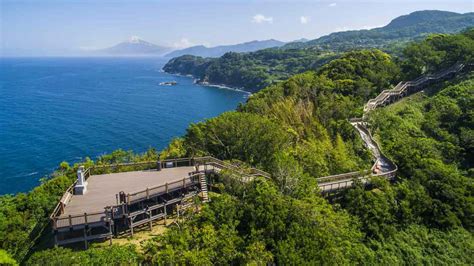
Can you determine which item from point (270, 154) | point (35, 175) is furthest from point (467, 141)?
point (35, 175)

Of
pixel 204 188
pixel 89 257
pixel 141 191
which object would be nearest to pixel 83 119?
pixel 204 188

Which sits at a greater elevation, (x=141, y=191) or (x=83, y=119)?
(x=141, y=191)

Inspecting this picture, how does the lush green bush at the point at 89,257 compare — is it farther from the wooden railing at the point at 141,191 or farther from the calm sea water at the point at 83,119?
the calm sea water at the point at 83,119

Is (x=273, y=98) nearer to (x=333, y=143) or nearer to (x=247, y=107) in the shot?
(x=247, y=107)

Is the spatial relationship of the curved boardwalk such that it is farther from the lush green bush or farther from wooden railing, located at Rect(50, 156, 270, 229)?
the lush green bush

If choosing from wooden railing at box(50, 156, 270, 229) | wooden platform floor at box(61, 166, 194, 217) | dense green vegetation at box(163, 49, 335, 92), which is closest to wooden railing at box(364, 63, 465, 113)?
wooden railing at box(50, 156, 270, 229)

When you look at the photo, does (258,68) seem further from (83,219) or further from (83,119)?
(83,219)

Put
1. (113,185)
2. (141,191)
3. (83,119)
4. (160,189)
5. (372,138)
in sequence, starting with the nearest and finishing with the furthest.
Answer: (141,191) → (160,189) → (113,185) → (372,138) → (83,119)
